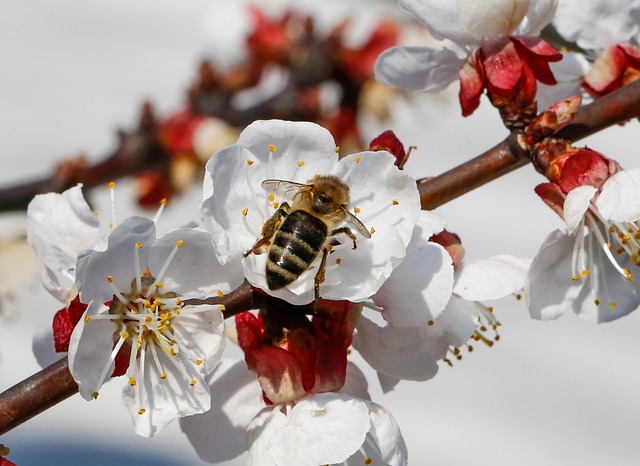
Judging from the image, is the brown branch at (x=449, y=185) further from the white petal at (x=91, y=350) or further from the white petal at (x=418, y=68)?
the white petal at (x=418, y=68)

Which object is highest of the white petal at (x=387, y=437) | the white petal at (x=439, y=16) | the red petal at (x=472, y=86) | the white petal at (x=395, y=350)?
the white petal at (x=439, y=16)

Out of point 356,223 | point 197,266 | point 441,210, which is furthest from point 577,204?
point 441,210

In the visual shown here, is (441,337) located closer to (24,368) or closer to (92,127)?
(24,368)

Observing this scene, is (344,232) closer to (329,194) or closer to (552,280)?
(329,194)

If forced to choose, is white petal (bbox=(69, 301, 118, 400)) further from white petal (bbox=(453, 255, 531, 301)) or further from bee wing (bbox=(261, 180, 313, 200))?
white petal (bbox=(453, 255, 531, 301))

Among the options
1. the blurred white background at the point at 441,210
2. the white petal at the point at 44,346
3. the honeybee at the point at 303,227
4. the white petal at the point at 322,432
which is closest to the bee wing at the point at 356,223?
the honeybee at the point at 303,227

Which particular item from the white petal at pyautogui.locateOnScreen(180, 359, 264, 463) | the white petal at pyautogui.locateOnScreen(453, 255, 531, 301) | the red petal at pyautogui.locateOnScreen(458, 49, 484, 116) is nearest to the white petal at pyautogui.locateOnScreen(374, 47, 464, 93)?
the red petal at pyautogui.locateOnScreen(458, 49, 484, 116)
